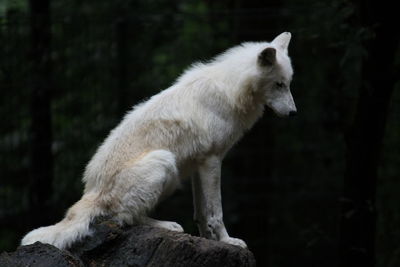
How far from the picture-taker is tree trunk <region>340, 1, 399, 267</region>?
752 cm

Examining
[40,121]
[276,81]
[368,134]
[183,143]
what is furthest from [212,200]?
[40,121]

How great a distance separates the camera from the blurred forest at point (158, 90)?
400 inches

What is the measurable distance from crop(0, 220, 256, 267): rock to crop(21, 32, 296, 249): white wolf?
0.12 metres

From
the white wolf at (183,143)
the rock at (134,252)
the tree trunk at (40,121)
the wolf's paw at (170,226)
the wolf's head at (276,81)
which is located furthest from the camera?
the tree trunk at (40,121)

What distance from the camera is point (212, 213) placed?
19.5 feet

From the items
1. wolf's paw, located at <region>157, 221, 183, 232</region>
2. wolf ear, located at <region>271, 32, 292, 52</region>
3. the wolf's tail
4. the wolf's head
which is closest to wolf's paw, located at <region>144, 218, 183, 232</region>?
wolf's paw, located at <region>157, 221, 183, 232</region>

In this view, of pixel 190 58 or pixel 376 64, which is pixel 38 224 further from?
pixel 376 64

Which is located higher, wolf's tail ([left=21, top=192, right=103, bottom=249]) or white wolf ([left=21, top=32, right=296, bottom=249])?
white wolf ([left=21, top=32, right=296, bottom=249])

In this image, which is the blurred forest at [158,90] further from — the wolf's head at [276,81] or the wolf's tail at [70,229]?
the wolf's tail at [70,229]

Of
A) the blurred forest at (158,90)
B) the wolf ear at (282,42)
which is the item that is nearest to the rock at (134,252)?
the wolf ear at (282,42)

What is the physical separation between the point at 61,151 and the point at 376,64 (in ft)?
16.0

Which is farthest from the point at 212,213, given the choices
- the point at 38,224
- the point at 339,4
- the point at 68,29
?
the point at 68,29

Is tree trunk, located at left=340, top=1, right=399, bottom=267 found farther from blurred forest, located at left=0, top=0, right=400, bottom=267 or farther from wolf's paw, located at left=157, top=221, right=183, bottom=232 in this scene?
wolf's paw, located at left=157, top=221, right=183, bottom=232

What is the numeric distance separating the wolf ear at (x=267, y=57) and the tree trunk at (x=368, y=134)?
5.73 ft
